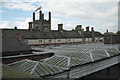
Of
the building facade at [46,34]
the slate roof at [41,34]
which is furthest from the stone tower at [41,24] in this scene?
the slate roof at [41,34]

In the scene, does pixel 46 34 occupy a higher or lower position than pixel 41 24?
lower

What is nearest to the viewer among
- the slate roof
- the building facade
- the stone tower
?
the slate roof

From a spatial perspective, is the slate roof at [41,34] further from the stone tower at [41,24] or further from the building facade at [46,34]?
the stone tower at [41,24]

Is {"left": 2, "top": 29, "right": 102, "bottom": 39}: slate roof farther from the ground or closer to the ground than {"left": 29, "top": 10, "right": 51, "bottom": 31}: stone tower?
closer to the ground

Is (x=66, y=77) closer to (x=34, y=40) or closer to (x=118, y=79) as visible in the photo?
(x=118, y=79)

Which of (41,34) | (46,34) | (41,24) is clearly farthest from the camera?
(41,24)

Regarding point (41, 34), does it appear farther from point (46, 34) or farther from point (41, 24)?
point (41, 24)

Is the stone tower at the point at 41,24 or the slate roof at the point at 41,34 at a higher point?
the stone tower at the point at 41,24

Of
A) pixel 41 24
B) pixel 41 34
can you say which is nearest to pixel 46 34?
pixel 41 34

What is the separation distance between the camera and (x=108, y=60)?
14539mm

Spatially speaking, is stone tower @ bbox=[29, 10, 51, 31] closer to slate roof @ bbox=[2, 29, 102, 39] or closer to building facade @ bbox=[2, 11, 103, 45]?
building facade @ bbox=[2, 11, 103, 45]

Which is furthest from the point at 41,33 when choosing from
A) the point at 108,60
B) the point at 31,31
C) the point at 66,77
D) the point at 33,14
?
the point at 66,77

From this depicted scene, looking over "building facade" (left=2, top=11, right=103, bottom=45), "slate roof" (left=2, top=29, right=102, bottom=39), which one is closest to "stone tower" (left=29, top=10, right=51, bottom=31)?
"building facade" (left=2, top=11, right=103, bottom=45)

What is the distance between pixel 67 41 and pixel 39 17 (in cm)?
1475
